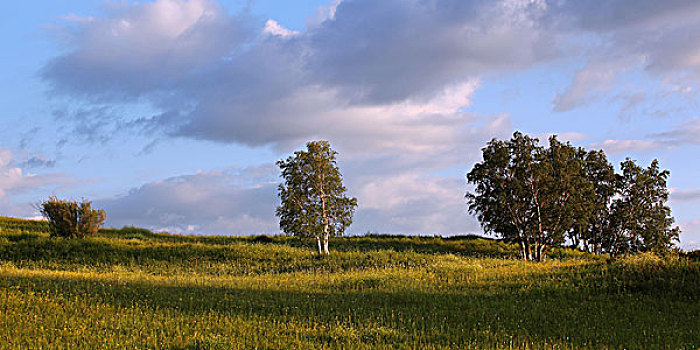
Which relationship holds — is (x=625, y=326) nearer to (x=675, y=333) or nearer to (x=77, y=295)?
(x=675, y=333)

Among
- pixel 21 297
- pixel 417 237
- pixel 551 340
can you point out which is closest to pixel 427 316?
pixel 551 340

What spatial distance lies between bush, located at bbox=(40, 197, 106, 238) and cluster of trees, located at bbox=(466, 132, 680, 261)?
26.8 metres

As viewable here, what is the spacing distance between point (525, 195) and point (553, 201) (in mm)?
2236

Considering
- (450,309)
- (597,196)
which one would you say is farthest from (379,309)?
(597,196)

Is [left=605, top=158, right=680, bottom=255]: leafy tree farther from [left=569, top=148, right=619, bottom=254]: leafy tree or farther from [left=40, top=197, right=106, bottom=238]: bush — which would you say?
[left=40, top=197, right=106, bottom=238]: bush

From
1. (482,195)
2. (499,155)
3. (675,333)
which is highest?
(499,155)

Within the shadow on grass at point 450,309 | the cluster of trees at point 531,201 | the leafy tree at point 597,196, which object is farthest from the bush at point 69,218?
the leafy tree at point 597,196

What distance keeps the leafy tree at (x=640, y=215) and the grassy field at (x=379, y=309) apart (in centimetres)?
1905

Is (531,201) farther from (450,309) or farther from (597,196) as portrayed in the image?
(450,309)

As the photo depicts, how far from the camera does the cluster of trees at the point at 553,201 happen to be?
3734 cm

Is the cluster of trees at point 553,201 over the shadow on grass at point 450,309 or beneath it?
over

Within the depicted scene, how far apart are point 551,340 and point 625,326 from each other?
12.0ft

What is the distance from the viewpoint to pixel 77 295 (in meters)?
16.7

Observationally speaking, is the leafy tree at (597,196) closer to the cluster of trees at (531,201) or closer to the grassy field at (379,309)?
the cluster of trees at (531,201)
